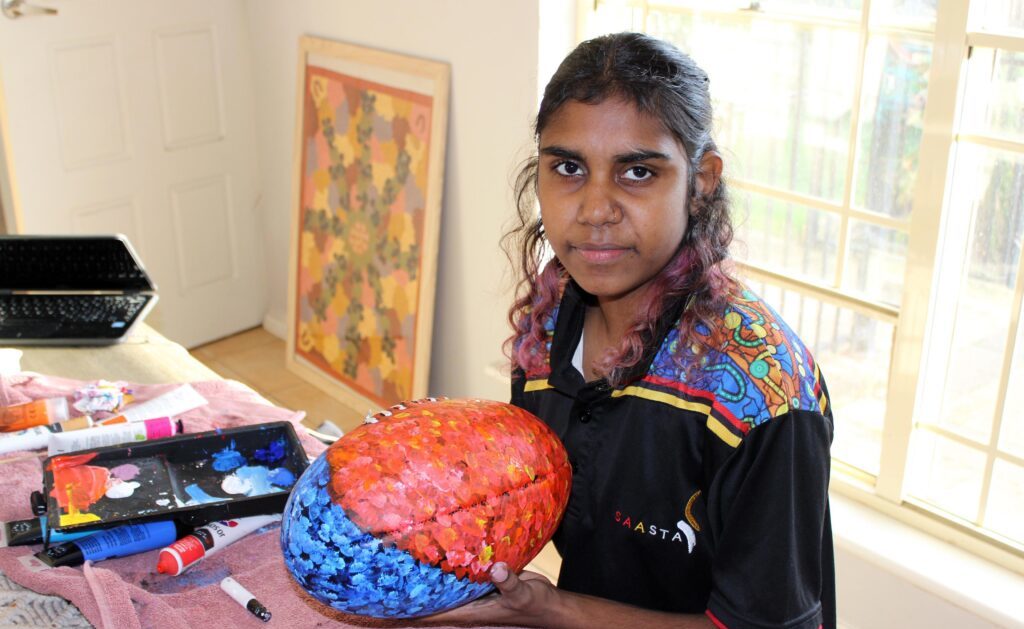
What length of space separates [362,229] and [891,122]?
1.93m

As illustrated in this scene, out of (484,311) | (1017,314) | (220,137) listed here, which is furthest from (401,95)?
(1017,314)

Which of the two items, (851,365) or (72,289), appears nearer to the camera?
(72,289)

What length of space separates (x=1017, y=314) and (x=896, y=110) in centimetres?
54

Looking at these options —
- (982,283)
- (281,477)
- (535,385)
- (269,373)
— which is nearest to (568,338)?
(535,385)

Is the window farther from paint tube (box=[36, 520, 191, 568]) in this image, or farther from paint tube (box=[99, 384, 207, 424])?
paint tube (box=[36, 520, 191, 568])

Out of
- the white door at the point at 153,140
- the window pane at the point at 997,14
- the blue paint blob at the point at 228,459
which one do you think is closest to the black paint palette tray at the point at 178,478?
the blue paint blob at the point at 228,459

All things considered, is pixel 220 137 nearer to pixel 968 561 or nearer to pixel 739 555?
pixel 968 561

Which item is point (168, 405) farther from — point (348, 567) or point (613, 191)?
point (613, 191)

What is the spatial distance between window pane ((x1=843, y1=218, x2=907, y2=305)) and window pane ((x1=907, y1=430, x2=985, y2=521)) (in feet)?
1.16

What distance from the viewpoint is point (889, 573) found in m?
2.32

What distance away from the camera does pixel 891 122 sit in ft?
7.77

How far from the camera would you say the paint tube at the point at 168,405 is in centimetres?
181

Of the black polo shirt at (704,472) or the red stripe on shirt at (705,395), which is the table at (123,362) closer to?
the black polo shirt at (704,472)

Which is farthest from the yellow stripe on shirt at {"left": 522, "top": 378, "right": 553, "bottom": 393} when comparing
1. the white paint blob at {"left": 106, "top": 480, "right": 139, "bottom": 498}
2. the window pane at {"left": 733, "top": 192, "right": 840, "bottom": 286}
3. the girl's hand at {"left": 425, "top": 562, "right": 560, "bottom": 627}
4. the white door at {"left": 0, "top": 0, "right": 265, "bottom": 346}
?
the white door at {"left": 0, "top": 0, "right": 265, "bottom": 346}
